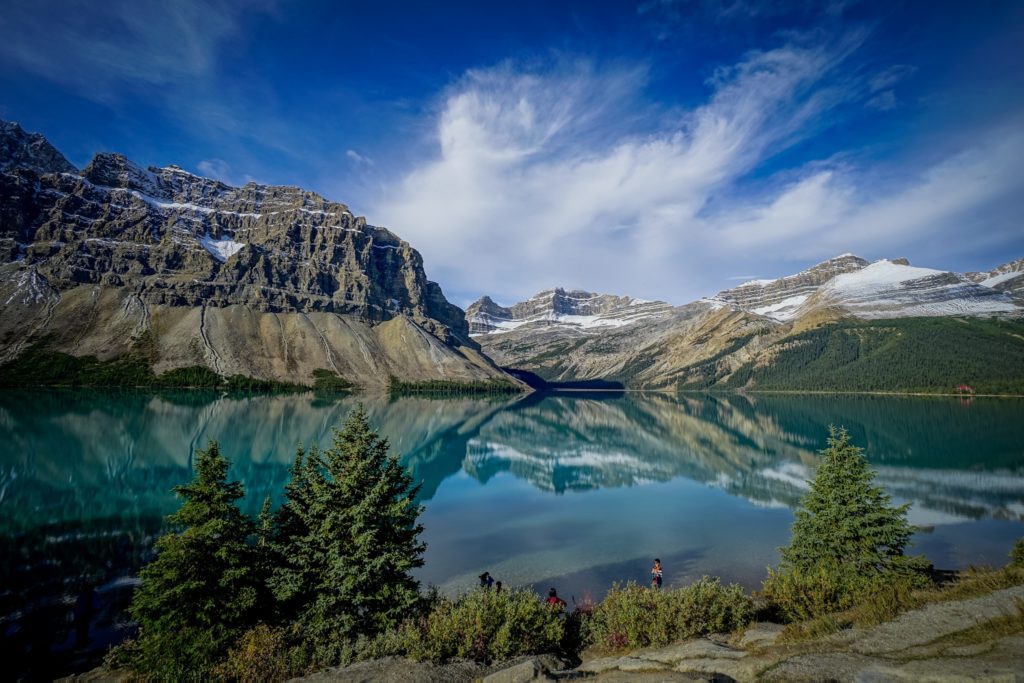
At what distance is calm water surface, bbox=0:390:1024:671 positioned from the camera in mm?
30391

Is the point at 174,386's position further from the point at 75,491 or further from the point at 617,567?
the point at 617,567

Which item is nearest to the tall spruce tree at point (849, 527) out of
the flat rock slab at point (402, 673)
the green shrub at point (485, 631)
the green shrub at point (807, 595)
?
the green shrub at point (807, 595)

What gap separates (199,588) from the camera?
15266 millimetres

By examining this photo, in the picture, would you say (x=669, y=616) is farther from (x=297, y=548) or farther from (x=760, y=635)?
(x=297, y=548)

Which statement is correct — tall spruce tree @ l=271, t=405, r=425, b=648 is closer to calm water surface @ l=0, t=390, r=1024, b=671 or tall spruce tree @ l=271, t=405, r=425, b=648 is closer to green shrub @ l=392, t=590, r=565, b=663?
green shrub @ l=392, t=590, r=565, b=663

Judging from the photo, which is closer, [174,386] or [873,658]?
[873,658]

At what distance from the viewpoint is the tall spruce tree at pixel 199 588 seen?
1420 cm

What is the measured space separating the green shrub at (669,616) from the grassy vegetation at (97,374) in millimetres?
208974

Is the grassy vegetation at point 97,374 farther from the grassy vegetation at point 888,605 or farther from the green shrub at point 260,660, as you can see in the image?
the grassy vegetation at point 888,605

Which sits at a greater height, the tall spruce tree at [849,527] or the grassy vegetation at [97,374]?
the grassy vegetation at [97,374]

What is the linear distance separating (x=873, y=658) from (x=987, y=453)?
9440cm

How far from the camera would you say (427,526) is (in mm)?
42500

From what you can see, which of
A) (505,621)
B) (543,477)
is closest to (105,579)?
(505,621)

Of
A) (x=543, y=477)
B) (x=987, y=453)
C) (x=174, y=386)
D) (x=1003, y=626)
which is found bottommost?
(x=987, y=453)
